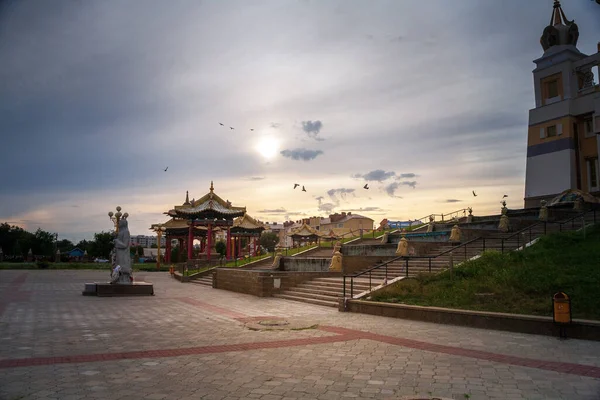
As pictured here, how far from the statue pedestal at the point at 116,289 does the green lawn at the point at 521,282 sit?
12.1 m

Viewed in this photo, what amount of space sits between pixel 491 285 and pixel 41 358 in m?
11.3

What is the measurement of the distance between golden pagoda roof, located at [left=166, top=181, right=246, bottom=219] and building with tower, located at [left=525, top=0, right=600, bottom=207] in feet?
94.4

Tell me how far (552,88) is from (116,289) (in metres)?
33.3

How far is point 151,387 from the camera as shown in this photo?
18.9 ft

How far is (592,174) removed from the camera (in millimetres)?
30469

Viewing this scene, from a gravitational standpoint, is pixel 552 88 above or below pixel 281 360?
above

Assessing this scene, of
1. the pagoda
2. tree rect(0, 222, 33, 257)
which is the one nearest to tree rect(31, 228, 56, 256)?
tree rect(0, 222, 33, 257)

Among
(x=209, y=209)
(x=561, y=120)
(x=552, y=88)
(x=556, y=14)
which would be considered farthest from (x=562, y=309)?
(x=209, y=209)

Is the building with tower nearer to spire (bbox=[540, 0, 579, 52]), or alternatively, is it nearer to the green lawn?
spire (bbox=[540, 0, 579, 52])

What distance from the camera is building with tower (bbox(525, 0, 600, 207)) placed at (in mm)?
30844

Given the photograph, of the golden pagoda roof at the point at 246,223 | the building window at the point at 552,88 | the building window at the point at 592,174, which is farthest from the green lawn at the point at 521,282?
the golden pagoda roof at the point at 246,223

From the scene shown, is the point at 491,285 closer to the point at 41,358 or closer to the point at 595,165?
the point at 41,358

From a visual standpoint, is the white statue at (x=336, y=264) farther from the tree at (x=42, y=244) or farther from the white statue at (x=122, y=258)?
the tree at (x=42, y=244)

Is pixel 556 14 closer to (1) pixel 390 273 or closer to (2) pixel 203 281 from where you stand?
(1) pixel 390 273
